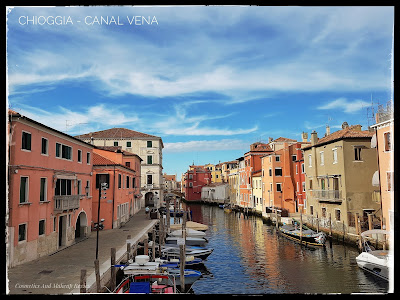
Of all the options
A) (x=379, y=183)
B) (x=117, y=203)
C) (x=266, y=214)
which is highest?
(x=379, y=183)

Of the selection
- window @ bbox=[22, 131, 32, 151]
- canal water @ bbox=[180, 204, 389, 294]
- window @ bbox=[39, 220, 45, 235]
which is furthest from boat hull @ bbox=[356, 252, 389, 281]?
window @ bbox=[22, 131, 32, 151]

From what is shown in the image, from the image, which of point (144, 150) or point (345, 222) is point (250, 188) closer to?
point (144, 150)

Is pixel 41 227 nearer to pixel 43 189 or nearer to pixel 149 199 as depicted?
pixel 43 189

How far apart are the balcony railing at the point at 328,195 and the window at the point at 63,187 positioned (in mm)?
18763

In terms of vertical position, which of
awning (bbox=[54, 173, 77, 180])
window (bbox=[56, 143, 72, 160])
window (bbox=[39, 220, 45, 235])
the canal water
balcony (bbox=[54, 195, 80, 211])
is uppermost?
window (bbox=[56, 143, 72, 160])

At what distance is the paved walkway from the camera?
34.5ft

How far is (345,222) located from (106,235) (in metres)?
16.9

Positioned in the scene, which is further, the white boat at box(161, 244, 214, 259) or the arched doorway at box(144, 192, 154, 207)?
the arched doorway at box(144, 192, 154, 207)

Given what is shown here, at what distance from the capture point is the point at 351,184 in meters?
24.2

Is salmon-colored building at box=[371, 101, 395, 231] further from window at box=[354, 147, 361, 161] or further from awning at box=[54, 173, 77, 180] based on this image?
awning at box=[54, 173, 77, 180]

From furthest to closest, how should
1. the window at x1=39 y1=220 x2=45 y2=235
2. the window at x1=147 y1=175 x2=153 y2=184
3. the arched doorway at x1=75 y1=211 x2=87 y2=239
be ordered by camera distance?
the window at x1=147 y1=175 x2=153 y2=184 < the arched doorway at x1=75 y1=211 x2=87 y2=239 < the window at x1=39 y1=220 x2=45 y2=235

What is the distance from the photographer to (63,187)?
17766 mm

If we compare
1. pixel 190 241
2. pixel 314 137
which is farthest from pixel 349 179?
pixel 190 241
